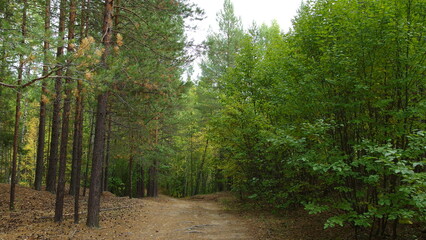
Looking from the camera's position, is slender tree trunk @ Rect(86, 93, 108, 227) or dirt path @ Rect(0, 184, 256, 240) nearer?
dirt path @ Rect(0, 184, 256, 240)

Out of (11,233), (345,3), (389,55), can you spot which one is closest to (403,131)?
(389,55)

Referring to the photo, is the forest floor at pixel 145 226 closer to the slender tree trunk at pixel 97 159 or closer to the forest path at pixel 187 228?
the forest path at pixel 187 228

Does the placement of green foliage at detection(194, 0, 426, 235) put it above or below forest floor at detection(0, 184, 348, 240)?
above

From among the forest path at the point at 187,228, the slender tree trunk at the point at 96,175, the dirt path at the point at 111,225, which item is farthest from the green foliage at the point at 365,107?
the slender tree trunk at the point at 96,175

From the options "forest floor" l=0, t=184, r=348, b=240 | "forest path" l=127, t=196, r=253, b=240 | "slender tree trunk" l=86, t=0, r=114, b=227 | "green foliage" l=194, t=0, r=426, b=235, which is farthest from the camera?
"slender tree trunk" l=86, t=0, r=114, b=227

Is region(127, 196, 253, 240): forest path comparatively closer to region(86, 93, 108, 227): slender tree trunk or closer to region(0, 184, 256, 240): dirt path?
region(0, 184, 256, 240): dirt path

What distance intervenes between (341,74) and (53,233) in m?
8.12

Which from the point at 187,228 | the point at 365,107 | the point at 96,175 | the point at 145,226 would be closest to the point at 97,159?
the point at 96,175

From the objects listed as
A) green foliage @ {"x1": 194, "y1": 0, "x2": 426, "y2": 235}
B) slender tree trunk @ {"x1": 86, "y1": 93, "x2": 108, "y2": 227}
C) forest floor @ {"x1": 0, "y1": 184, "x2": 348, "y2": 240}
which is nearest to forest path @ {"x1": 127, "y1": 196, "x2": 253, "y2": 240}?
forest floor @ {"x1": 0, "y1": 184, "x2": 348, "y2": 240}

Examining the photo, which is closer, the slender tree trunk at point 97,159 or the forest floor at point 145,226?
the forest floor at point 145,226

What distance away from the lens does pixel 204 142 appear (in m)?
28.0

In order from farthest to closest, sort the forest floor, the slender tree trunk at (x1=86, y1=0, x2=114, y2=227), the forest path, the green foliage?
the slender tree trunk at (x1=86, y1=0, x2=114, y2=227) < the forest path < the forest floor < the green foliage

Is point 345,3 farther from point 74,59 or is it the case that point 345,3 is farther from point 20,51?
point 20,51

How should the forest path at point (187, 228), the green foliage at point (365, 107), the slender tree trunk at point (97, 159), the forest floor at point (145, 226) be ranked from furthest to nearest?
1. the slender tree trunk at point (97, 159)
2. the forest path at point (187, 228)
3. the forest floor at point (145, 226)
4. the green foliage at point (365, 107)
